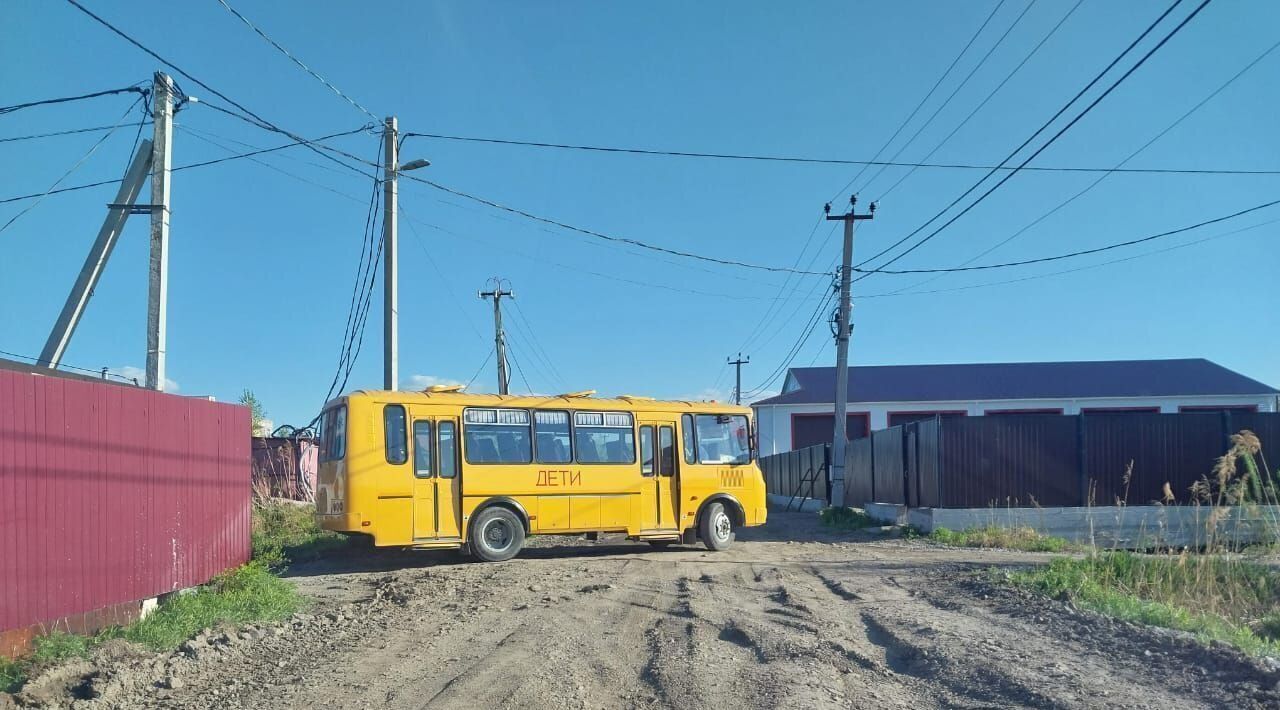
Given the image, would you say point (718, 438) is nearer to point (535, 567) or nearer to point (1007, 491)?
point (535, 567)

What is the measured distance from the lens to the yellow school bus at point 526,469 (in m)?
14.4

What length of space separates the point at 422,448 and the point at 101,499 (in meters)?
6.23

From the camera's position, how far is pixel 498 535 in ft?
50.8

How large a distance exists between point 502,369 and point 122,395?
28.6 m

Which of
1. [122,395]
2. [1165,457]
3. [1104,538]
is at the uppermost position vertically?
[122,395]

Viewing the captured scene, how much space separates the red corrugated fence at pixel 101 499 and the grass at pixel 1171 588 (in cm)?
916

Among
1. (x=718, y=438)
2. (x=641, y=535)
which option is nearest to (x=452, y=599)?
(x=641, y=535)

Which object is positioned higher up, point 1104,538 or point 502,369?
point 502,369

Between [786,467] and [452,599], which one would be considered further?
[786,467]

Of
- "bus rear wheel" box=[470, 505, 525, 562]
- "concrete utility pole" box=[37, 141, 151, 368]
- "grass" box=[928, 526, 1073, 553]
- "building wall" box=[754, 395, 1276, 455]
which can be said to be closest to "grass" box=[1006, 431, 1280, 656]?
"grass" box=[928, 526, 1073, 553]

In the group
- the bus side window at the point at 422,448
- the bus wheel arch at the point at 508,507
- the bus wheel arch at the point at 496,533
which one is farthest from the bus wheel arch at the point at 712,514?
the bus side window at the point at 422,448

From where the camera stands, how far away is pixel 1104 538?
1825cm

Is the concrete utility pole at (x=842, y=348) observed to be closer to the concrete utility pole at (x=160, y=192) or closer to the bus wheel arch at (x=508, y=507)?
the bus wheel arch at (x=508, y=507)

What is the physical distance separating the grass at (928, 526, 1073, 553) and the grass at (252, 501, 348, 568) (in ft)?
36.3
